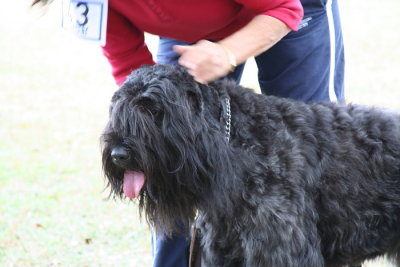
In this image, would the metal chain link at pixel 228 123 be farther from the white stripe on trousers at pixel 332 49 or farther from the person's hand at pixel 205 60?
the white stripe on trousers at pixel 332 49

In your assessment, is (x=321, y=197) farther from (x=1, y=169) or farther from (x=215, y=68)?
(x=1, y=169)

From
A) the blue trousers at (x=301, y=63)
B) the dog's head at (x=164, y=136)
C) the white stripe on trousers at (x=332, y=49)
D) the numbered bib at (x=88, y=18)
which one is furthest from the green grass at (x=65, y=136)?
the white stripe on trousers at (x=332, y=49)

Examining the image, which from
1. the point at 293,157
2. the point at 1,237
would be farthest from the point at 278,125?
the point at 1,237

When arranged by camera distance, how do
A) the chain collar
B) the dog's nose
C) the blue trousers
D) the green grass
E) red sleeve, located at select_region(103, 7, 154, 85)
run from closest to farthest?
1. the dog's nose
2. the chain collar
3. red sleeve, located at select_region(103, 7, 154, 85)
4. the blue trousers
5. the green grass

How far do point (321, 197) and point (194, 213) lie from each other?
583 millimetres

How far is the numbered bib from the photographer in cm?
333

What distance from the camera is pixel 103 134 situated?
115 inches

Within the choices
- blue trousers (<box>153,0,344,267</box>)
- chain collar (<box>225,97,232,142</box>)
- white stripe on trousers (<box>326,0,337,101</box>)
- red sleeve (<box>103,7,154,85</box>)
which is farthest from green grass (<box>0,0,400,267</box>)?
white stripe on trousers (<box>326,0,337,101</box>)

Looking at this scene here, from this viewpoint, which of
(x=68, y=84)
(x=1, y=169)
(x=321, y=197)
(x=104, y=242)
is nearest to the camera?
(x=321, y=197)

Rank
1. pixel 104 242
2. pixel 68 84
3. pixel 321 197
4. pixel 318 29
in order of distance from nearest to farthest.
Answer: pixel 321 197 < pixel 318 29 < pixel 104 242 < pixel 68 84

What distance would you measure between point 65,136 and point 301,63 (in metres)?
5.34

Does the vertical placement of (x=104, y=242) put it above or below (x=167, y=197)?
below

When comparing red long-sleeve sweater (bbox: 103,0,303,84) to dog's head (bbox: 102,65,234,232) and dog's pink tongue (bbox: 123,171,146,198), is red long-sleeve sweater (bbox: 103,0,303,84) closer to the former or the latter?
dog's head (bbox: 102,65,234,232)

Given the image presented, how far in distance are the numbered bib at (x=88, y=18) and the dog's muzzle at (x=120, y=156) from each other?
788mm
